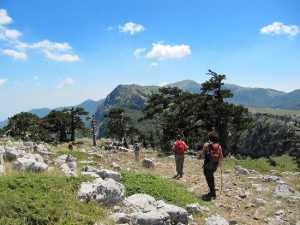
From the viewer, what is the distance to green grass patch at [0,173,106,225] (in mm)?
9664

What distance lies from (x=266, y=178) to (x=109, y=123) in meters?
53.3

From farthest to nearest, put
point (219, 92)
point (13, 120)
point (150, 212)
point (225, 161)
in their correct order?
point (13, 120) → point (219, 92) → point (225, 161) → point (150, 212)

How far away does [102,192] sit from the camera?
39.2 ft

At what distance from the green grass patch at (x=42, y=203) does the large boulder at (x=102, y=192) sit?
25 cm

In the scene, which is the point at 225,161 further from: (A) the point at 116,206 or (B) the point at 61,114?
(B) the point at 61,114

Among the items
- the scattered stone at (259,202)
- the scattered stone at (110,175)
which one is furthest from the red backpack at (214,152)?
the scattered stone at (110,175)

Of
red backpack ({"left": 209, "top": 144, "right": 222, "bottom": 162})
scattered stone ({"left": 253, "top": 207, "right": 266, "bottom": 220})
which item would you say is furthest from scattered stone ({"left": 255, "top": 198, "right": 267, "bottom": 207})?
red backpack ({"left": 209, "top": 144, "right": 222, "bottom": 162})

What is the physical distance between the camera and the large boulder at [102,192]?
38.3ft

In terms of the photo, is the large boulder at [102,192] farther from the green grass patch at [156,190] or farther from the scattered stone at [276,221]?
the scattered stone at [276,221]

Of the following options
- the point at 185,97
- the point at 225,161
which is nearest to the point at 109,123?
the point at 185,97

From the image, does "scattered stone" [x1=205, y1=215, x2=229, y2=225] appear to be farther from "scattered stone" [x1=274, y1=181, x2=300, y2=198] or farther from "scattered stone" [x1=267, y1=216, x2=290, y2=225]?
"scattered stone" [x1=274, y1=181, x2=300, y2=198]

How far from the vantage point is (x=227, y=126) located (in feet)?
174

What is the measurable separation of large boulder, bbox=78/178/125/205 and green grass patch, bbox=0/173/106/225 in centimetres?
25

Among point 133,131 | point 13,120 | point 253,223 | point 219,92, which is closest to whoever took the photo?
point 253,223
